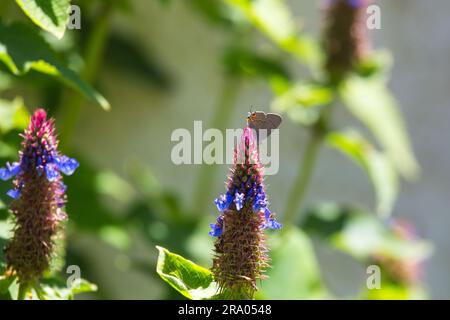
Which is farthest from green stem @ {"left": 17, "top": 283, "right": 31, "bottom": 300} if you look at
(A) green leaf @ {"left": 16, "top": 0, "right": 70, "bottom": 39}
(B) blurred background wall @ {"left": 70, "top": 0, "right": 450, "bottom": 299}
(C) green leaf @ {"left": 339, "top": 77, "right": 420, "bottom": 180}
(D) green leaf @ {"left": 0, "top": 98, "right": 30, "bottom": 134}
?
(B) blurred background wall @ {"left": 70, "top": 0, "right": 450, "bottom": 299}

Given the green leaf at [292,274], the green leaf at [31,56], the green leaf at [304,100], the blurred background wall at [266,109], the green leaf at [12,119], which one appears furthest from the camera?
the blurred background wall at [266,109]

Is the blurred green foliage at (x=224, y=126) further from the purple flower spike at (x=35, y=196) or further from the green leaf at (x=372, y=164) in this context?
the purple flower spike at (x=35, y=196)

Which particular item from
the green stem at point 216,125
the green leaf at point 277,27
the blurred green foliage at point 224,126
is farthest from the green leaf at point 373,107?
the green stem at point 216,125

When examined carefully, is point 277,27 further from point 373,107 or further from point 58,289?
point 58,289

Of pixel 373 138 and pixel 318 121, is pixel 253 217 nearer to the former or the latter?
pixel 318 121

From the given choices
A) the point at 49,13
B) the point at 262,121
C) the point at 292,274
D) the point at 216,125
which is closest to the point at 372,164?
the point at 292,274

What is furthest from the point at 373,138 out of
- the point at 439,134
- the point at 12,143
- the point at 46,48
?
the point at 46,48
